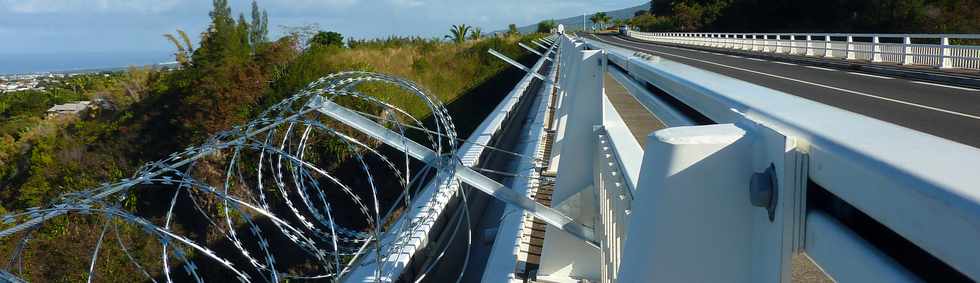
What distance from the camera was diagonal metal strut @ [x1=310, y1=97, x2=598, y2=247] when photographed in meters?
4.30

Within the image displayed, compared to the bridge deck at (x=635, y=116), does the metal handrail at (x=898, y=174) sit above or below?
above

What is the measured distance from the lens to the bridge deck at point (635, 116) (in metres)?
10.2

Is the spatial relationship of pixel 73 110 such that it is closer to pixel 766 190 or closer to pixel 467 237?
pixel 467 237

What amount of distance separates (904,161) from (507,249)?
14.6ft

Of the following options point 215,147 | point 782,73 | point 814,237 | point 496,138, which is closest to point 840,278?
point 814,237

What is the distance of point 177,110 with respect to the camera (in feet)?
94.3

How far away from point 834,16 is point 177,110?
1629 inches

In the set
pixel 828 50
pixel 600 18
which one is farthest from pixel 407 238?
pixel 600 18

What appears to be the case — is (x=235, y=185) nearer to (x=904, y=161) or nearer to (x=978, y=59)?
(x=978, y=59)

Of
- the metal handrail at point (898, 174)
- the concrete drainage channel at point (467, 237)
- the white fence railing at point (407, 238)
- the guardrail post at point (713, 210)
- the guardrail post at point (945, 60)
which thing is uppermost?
the metal handrail at point (898, 174)

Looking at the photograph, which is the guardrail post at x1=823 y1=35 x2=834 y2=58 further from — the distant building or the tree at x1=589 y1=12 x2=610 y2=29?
the tree at x1=589 y1=12 x2=610 y2=29

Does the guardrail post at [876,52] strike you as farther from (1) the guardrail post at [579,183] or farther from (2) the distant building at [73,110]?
(2) the distant building at [73,110]

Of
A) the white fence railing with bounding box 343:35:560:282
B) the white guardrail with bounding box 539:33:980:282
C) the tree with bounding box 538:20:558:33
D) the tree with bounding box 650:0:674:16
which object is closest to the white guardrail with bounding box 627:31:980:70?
the white fence railing with bounding box 343:35:560:282

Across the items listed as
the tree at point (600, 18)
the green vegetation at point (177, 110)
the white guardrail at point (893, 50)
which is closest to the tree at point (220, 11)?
the green vegetation at point (177, 110)
